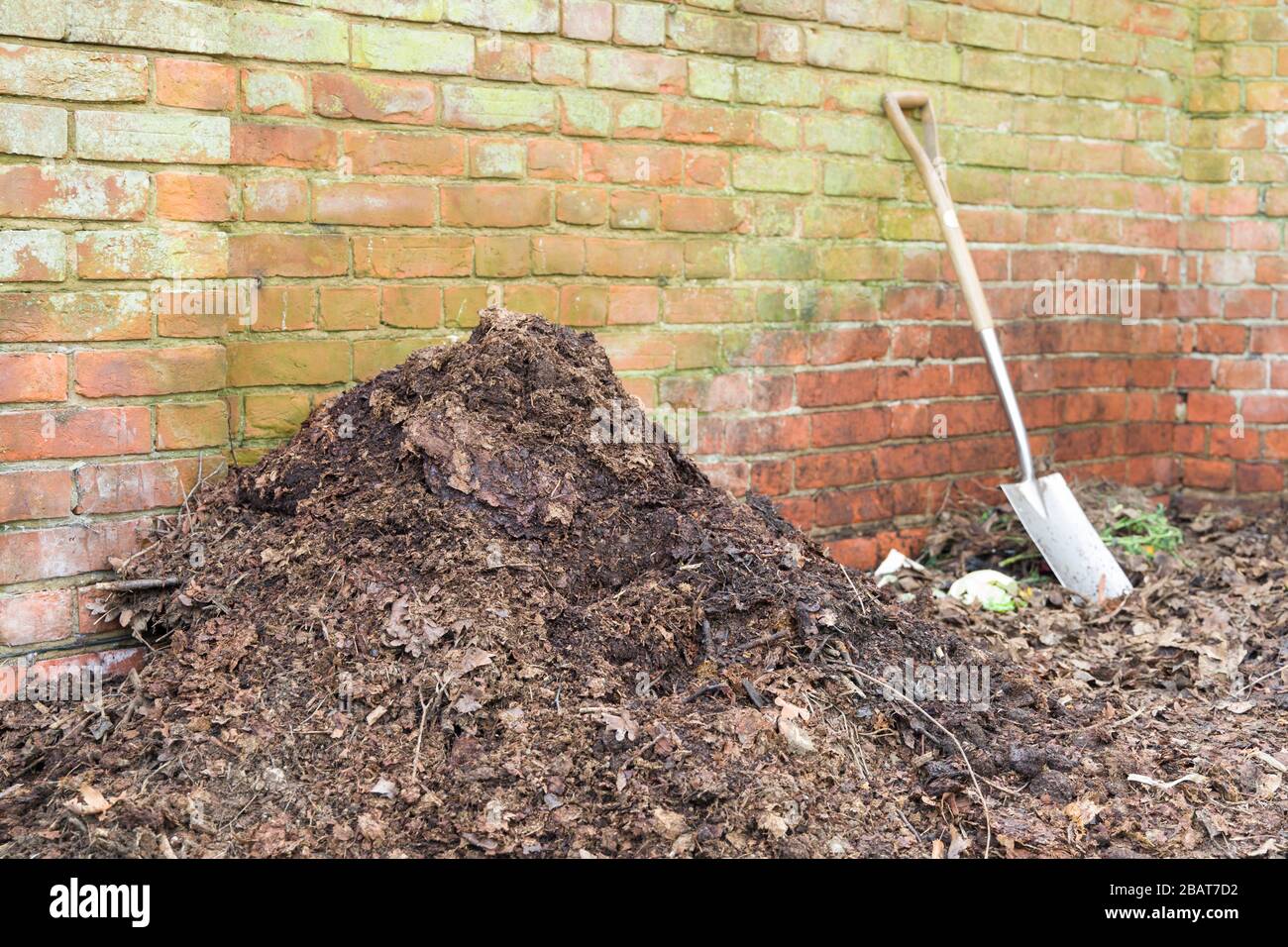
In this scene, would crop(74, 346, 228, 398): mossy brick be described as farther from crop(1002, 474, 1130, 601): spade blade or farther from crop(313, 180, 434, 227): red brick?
crop(1002, 474, 1130, 601): spade blade

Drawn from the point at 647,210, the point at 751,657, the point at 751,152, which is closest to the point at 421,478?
the point at 751,657

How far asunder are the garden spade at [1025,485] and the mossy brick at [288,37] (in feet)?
5.62

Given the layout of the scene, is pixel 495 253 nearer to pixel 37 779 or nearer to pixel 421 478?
pixel 421 478

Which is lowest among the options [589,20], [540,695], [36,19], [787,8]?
[540,695]

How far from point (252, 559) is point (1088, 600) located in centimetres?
242

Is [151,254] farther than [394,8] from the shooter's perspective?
No

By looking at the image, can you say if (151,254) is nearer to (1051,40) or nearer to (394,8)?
(394,8)

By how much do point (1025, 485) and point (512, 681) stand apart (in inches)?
83.3

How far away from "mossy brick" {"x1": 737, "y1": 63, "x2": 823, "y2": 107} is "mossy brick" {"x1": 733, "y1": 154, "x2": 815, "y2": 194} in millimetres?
157

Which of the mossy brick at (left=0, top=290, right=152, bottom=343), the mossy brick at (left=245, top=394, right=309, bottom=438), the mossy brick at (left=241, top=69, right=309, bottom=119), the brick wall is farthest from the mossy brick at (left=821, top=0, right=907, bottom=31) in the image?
the mossy brick at (left=0, top=290, right=152, bottom=343)

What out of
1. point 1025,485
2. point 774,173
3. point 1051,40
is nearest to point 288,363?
point 774,173

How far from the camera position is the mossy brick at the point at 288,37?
2.80 m

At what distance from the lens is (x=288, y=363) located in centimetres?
296
